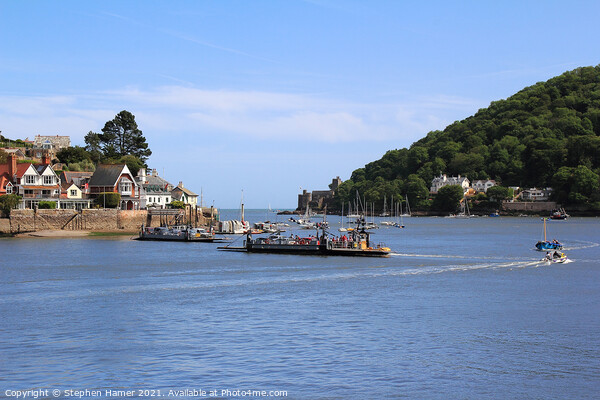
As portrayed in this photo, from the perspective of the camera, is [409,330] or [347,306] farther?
[347,306]

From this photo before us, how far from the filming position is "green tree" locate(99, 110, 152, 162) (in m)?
155

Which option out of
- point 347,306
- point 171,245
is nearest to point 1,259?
point 171,245

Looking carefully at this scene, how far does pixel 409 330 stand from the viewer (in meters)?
32.8

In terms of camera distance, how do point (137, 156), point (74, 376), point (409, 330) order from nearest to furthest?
point (74, 376) < point (409, 330) < point (137, 156)

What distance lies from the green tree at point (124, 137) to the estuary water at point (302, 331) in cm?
9884

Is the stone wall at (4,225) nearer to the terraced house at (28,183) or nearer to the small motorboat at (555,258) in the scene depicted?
the terraced house at (28,183)

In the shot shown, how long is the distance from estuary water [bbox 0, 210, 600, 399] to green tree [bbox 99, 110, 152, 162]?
324 ft

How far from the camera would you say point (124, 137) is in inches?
6201

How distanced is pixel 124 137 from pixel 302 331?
437 ft

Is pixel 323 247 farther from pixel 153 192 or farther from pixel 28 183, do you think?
pixel 153 192

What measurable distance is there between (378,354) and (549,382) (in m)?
6.85

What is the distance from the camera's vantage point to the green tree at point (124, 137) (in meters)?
155

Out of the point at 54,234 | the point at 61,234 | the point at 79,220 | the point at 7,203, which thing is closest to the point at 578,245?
the point at 79,220

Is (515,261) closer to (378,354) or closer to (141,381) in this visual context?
(378,354)
